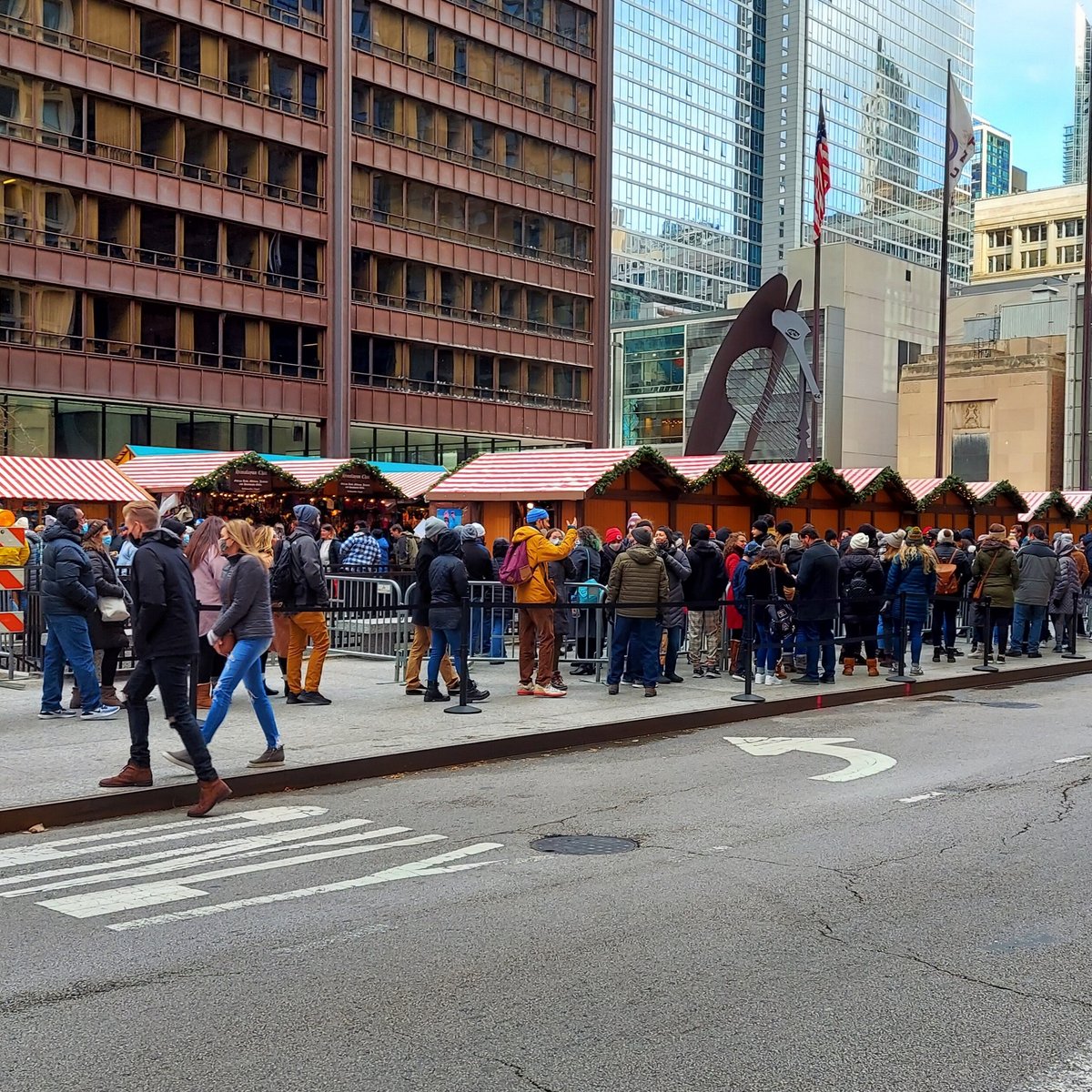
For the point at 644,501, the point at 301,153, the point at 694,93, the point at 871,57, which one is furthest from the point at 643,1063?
the point at 871,57

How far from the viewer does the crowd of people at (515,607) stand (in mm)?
9117

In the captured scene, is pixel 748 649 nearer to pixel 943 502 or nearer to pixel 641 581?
pixel 641 581

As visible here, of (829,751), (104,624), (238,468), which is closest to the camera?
(829,751)

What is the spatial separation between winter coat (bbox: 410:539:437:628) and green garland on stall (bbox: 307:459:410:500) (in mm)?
18830

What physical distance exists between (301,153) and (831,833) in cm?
4516

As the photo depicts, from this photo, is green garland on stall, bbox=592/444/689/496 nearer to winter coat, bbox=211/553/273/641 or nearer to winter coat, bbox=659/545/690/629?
winter coat, bbox=659/545/690/629

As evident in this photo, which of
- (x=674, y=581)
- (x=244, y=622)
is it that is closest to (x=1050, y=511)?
(x=674, y=581)

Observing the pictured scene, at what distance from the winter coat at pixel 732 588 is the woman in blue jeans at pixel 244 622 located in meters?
7.11

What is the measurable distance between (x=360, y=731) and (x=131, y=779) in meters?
2.92

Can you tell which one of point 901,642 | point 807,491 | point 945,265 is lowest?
point 901,642

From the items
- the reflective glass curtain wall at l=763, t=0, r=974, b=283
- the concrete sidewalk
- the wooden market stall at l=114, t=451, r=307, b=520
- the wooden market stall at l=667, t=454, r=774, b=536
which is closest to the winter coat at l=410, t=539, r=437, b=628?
the concrete sidewalk

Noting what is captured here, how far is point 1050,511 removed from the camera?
38.5m

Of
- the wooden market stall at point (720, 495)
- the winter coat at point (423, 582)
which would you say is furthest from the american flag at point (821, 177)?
the winter coat at point (423, 582)

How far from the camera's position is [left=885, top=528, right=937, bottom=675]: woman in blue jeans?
17.6 metres
